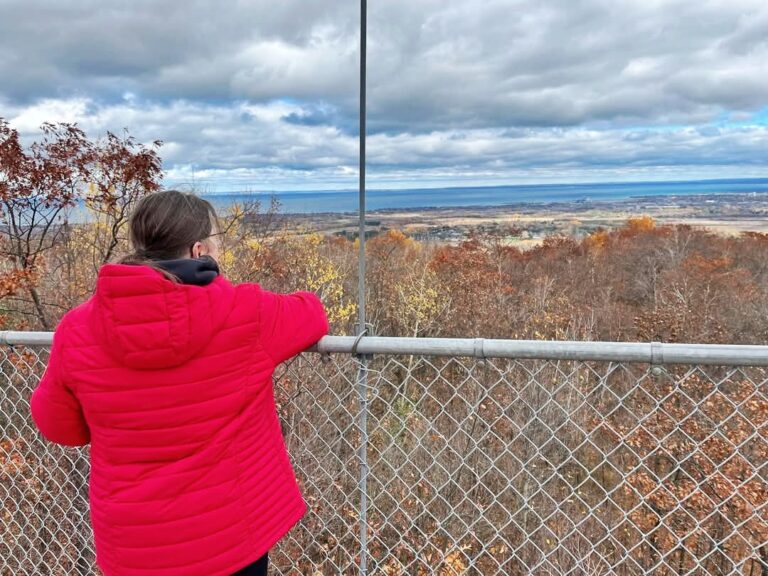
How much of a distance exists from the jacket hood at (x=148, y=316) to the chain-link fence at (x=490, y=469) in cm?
51

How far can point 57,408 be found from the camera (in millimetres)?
1556

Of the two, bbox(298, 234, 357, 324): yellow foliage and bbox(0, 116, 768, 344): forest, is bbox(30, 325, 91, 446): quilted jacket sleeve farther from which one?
bbox(298, 234, 357, 324): yellow foliage

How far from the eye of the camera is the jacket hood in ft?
4.41

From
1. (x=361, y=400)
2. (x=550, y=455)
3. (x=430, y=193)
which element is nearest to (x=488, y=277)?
→ (x=550, y=455)

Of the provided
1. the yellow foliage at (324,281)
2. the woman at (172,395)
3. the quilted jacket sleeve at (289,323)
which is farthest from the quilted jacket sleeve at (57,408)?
the yellow foliage at (324,281)

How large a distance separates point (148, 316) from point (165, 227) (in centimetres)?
26

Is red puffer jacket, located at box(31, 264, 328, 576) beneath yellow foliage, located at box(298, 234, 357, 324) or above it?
above

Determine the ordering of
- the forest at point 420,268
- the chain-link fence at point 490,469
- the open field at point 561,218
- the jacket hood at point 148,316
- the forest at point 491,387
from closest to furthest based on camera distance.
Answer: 1. the jacket hood at point 148,316
2. the chain-link fence at point 490,469
3. the forest at point 491,387
4. the forest at point 420,268
5. the open field at point 561,218

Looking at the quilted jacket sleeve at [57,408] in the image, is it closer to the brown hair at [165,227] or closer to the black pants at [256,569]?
the brown hair at [165,227]

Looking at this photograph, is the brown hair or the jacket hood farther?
the brown hair

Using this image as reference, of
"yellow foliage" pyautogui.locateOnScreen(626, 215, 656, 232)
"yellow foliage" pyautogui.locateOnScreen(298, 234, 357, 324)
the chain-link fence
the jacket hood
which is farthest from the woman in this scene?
"yellow foliage" pyautogui.locateOnScreen(626, 215, 656, 232)

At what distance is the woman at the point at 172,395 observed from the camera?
1.38 m

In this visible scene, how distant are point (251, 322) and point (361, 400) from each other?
1.64ft

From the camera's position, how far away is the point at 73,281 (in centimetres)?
1146
